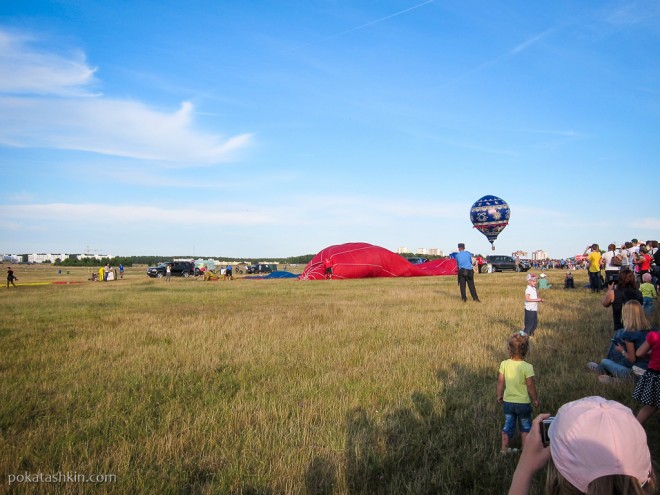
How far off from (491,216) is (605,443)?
44.6 metres

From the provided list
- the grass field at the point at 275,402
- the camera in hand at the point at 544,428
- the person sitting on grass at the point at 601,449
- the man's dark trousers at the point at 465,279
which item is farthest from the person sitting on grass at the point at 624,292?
the person sitting on grass at the point at 601,449

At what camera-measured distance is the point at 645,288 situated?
10.8 meters

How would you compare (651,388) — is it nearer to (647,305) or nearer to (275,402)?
(275,402)

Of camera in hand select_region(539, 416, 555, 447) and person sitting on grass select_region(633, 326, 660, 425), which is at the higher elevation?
camera in hand select_region(539, 416, 555, 447)

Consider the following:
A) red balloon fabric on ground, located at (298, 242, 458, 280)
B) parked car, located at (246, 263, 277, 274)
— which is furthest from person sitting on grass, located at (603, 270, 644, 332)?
parked car, located at (246, 263, 277, 274)

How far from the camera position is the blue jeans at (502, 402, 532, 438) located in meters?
4.63

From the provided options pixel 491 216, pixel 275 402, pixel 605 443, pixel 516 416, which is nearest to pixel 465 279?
pixel 516 416

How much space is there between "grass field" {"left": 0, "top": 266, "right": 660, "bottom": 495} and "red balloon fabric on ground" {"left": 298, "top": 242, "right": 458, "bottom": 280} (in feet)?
85.4

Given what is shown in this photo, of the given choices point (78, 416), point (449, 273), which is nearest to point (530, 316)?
point (78, 416)

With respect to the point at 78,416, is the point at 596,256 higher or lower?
higher

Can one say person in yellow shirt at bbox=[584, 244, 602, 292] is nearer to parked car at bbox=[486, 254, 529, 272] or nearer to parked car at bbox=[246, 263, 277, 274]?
parked car at bbox=[486, 254, 529, 272]

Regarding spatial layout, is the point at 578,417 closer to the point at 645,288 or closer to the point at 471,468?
the point at 471,468

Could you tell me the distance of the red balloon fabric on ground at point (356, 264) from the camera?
123ft

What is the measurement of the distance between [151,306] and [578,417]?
16.8 metres
